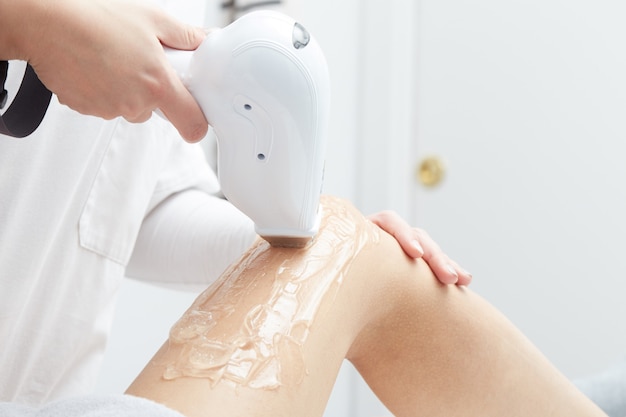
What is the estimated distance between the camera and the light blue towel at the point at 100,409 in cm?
50

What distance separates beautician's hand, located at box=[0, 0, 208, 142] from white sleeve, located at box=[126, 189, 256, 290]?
0.40m

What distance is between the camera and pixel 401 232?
35.1 inches

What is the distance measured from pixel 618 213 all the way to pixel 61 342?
4.38 feet

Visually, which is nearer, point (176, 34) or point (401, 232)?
point (176, 34)

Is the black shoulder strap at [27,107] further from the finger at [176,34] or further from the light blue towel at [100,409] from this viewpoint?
the light blue towel at [100,409]

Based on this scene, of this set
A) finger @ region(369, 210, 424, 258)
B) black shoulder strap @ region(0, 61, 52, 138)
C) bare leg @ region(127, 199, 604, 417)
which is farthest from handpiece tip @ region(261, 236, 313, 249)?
black shoulder strap @ region(0, 61, 52, 138)

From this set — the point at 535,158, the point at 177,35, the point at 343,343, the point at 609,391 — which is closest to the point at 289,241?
the point at 343,343

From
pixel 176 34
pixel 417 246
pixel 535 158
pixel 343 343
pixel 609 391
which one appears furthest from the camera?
pixel 535 158

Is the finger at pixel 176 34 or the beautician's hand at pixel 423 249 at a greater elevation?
the finger at pixel 176 34

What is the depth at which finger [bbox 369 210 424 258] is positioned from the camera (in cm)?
87

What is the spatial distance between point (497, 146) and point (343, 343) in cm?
135

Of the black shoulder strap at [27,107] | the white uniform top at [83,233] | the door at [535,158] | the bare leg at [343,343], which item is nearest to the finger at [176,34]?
the black shoulder strap at [27,107]

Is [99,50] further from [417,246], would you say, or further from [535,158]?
[535,158]

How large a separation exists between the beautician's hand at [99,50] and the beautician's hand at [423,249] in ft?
1.16
